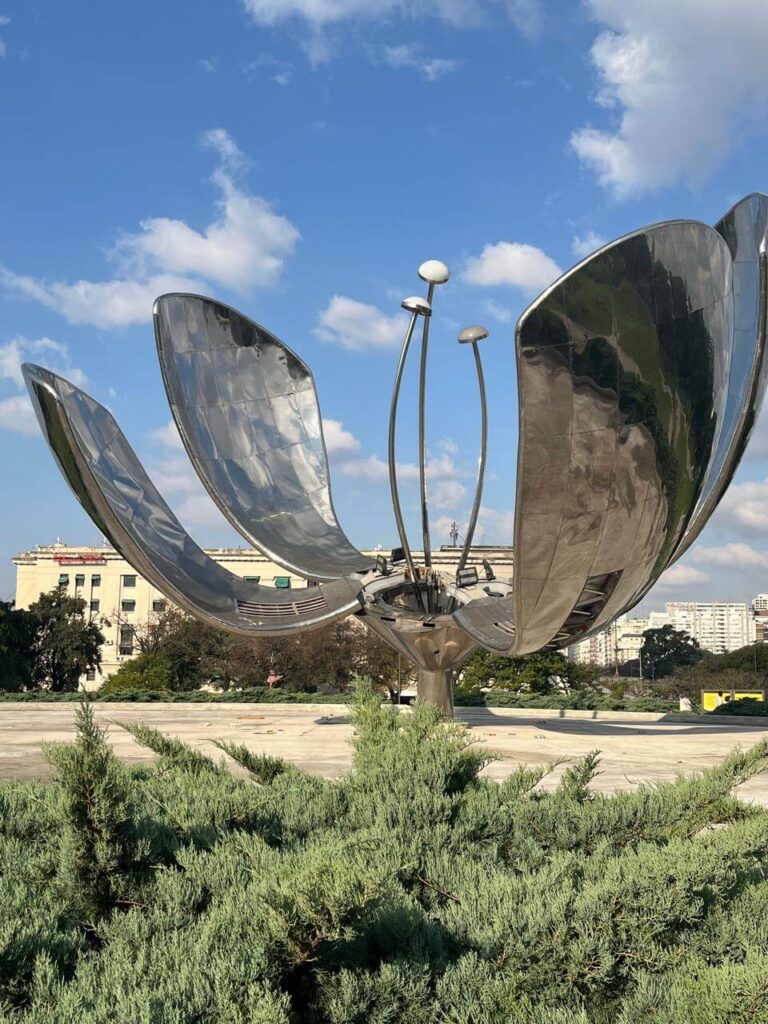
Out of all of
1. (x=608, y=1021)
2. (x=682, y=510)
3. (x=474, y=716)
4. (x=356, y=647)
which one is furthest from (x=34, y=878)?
(x=356, y=647)

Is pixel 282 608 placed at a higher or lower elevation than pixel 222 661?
higher

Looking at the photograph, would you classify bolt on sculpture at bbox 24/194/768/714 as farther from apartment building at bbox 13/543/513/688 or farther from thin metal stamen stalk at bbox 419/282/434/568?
apartment building at bbox 13/543/513/688

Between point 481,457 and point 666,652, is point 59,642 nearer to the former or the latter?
point 481,457

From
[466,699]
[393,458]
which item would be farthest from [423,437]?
[466,699]

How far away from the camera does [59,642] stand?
3266cm

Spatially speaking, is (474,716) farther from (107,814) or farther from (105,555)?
(105,555)

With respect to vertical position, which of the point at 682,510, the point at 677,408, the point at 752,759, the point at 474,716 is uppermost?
the point at 677,408

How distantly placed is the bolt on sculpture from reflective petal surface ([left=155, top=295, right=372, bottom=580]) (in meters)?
0.03

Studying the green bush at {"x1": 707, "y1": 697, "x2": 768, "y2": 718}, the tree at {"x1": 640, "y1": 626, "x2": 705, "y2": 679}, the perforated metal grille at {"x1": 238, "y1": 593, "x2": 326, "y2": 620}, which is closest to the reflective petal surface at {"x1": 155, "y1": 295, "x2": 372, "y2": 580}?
the perforated metal grille at {"x1": 238, "y1": 593, "x2": 326, "y2": 620}

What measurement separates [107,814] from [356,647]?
28271 mm

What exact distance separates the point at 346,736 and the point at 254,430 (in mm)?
4803

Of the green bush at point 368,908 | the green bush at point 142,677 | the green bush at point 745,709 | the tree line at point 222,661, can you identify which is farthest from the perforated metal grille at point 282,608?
the tree line at point 222,661

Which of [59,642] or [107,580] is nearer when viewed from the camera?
[59,642]

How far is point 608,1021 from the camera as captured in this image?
271 centimetres
